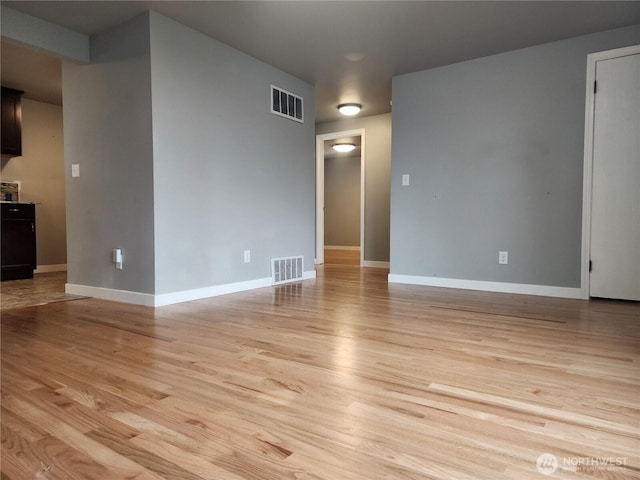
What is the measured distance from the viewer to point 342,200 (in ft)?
31.7

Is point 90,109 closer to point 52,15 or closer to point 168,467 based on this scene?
point 52,15

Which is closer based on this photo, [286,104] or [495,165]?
[495,165]

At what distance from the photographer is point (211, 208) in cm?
344

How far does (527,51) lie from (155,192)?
3.37 meters

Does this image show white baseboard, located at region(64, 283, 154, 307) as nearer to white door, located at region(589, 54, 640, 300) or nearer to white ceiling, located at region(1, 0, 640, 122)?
white ceiling, located at region(1, 0, 640, 122)

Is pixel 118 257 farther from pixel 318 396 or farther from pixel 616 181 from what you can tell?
pixel 616 181

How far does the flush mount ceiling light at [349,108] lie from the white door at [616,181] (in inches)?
108

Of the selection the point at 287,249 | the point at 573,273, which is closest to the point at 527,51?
the point at 573,273

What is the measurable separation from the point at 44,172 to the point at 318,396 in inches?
215

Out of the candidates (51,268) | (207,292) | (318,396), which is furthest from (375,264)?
(318,396)

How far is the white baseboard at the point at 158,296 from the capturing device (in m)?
3.07

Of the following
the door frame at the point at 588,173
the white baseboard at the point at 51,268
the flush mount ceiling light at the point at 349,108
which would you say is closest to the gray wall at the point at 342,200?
the flush mount ceiling light at the point at 349,108

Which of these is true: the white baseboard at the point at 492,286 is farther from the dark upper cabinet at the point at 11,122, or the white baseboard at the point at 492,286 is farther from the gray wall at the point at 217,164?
the dark upper cabinet at the point at 11,122

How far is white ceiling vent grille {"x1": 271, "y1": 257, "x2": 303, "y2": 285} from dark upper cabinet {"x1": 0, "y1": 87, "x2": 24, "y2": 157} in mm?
3434
